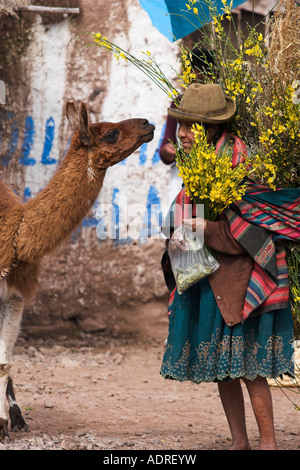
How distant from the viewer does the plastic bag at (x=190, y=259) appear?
3.07 m

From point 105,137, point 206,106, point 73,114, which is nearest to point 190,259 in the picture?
point 206,106

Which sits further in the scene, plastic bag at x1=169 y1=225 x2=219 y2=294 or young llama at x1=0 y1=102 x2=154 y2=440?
young llama at x1=0 y1=102 x2=154 y2=440

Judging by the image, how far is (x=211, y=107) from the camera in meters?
3.09

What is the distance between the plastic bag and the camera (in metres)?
3.07

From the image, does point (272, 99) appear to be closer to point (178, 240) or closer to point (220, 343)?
point (178, 240)

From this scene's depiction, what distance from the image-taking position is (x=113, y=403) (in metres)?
4.75

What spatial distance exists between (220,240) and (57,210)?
3.05ft

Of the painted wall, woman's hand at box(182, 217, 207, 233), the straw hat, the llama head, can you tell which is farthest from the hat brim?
the painted wall

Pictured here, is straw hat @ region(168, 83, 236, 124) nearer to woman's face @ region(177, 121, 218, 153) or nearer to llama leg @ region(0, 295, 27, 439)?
woman's face @ region(177, 121, 218, 153)

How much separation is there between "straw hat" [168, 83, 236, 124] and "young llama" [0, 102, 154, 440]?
1.98 ft

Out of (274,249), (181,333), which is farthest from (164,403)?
(274,249)

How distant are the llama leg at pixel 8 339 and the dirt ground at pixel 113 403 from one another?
152 millimetres

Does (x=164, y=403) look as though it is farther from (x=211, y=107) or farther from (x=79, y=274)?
(x=211, y=107)
